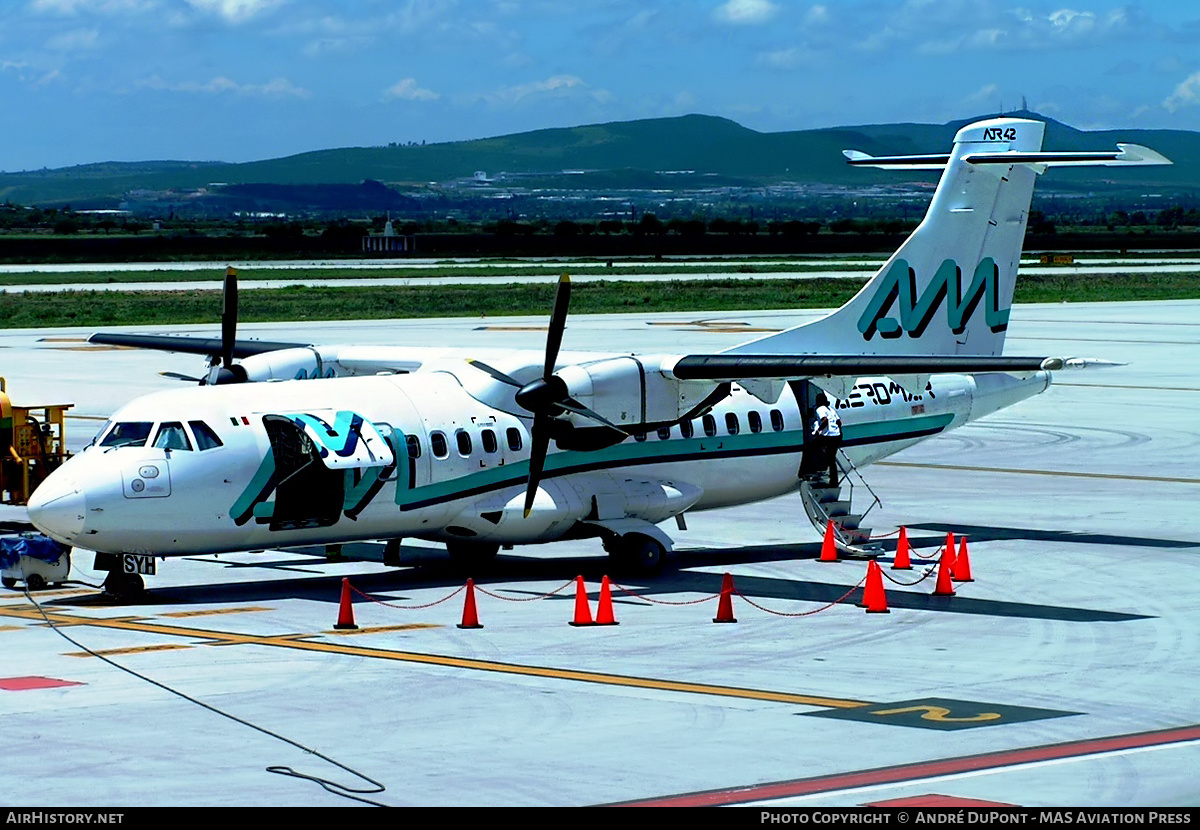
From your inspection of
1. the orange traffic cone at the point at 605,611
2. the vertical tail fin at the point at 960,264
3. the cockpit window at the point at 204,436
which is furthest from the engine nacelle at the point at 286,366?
the orange traffic cone at the point at 605,611

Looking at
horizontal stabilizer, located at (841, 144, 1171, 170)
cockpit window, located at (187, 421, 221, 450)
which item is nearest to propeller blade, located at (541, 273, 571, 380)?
cockpit window, located at (187, 421, 221, 450)

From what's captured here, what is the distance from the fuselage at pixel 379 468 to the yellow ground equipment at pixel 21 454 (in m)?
7.63

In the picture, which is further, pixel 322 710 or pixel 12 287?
pixel 12 287

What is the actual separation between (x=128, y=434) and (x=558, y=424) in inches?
239

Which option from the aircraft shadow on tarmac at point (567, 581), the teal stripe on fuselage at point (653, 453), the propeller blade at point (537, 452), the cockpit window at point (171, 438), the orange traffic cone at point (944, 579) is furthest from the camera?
the teal stripe on fuselage at point (653, 453)

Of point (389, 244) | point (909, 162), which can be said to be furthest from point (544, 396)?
point (389, 244)

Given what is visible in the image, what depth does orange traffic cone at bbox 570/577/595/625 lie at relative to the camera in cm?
2225

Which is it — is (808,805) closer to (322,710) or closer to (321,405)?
(322,710)

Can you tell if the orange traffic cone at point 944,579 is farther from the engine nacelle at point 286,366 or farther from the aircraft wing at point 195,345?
the aircraft wing at point 195,345

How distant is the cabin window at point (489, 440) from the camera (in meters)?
25.9

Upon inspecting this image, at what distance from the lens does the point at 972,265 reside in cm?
3089
